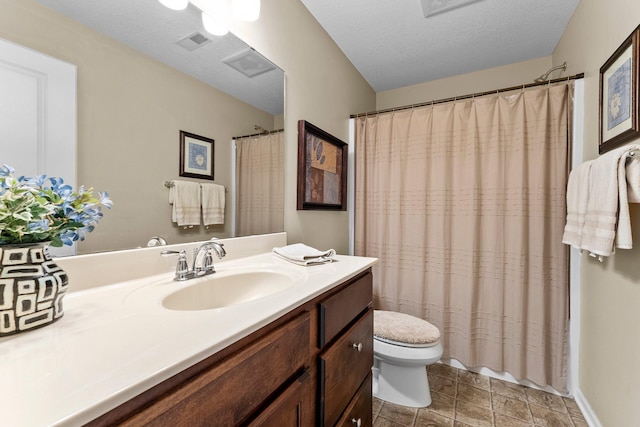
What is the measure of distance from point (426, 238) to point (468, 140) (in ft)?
2.48

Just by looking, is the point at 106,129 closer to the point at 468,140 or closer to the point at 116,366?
the point at 116,366

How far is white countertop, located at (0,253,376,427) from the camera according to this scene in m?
0.31

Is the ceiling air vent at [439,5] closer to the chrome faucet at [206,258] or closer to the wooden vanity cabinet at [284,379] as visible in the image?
the wooden vanity cabinet at [284,379]

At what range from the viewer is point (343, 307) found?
94cm

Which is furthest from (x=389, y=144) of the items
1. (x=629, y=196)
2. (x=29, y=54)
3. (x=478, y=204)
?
(x=29, y=54)

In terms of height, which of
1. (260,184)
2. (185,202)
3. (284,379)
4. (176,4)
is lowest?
(284,379)

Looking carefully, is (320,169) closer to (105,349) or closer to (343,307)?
(343,307)

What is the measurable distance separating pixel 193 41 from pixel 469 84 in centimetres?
239

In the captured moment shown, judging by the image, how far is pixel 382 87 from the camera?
2.74 m

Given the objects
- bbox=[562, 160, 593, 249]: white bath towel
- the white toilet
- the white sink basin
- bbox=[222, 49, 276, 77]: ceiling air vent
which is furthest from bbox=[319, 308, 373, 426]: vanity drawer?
bbox=[222, 49, 276, 77]: ceiling air vent

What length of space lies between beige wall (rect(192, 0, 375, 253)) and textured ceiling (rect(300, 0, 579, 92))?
0.16 metres

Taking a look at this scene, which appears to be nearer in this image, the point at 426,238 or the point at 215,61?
the point at 215,61

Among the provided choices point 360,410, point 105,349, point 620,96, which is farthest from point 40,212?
point 620,96

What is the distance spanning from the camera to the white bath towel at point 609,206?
1.04 m
